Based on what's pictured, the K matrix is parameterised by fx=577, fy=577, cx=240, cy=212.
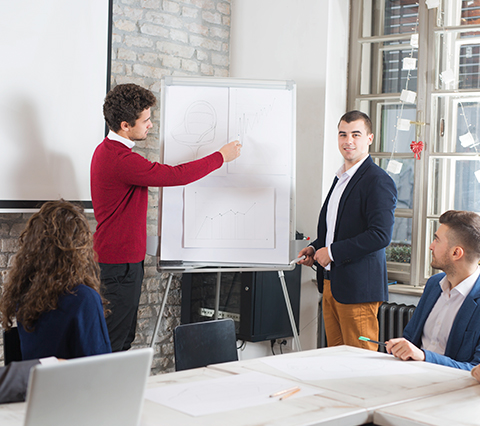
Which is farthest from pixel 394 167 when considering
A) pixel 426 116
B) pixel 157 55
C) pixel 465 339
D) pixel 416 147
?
pixel 465 339

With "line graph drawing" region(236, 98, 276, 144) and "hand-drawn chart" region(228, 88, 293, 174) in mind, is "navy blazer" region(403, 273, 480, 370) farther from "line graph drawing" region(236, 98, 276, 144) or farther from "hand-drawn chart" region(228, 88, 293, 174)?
"line graph drawing" region(236, 98, 276, 144)

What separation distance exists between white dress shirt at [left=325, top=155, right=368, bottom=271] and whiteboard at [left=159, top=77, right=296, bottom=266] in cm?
24

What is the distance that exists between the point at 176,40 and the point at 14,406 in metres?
3.06

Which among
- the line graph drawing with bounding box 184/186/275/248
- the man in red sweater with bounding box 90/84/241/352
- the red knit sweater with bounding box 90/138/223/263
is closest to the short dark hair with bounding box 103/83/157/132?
the man in red sweater with bounding box 90/84/241/352

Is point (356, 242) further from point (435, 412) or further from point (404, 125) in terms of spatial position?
point (435, 412)

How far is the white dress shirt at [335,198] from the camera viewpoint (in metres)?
2.97

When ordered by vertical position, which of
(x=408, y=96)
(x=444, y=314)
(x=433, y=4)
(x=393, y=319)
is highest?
(x=433, y=4)

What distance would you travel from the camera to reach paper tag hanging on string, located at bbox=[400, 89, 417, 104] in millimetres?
3654

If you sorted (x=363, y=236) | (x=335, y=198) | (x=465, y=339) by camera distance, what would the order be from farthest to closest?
(x=335, y=198) → (x=363, y=236) → (x=465, y=339)

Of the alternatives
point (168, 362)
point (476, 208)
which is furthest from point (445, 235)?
point (168, 362)

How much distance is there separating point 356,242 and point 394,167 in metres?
1.10

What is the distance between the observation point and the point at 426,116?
367 cm

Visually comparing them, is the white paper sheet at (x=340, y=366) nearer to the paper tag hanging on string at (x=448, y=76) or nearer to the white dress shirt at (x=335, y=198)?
the white dress shirt at (x=335, y=198)

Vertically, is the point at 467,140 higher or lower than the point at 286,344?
higher
